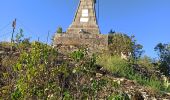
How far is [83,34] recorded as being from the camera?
85.8 feet

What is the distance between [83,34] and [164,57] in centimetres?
487

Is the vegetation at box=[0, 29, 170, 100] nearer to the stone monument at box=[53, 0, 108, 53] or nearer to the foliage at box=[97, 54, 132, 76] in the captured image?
the foliage at box=[97, 54, 132, 76]

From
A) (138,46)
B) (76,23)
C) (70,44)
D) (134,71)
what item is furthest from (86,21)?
(134,71)

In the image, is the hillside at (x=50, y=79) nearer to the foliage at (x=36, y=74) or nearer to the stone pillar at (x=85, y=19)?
the foliage at (x=36, y=74)

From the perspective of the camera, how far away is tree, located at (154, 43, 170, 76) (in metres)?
22.1

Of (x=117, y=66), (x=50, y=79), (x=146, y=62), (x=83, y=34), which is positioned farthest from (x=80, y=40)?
(x=50, y=79)

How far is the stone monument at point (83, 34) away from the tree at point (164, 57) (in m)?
2.97

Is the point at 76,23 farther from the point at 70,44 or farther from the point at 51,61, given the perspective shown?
the point at 51,61

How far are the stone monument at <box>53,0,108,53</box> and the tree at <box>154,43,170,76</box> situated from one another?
117 inches

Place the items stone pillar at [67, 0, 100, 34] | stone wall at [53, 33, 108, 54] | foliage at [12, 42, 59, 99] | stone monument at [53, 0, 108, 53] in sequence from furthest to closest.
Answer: stone pillar at [67, 0, 100, 34], stone wall at [53, 33, 108, 54], stone monument at [53, 0, 108, 53], foliage at [12, 42, 59, 99]

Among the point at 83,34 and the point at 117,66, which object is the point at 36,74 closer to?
the point at 117,66

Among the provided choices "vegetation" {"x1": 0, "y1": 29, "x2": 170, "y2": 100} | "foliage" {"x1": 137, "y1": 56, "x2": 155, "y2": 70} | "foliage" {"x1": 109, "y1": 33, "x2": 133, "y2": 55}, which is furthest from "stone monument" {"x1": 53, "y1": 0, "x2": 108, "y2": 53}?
"vegetation" {"x1": 0, "y1": 29, "x2": 170, "y2": 100}

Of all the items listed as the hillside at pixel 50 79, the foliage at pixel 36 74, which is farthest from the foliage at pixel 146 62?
the foliage at pixel 36 74

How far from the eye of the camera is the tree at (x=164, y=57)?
22109 millimetres
